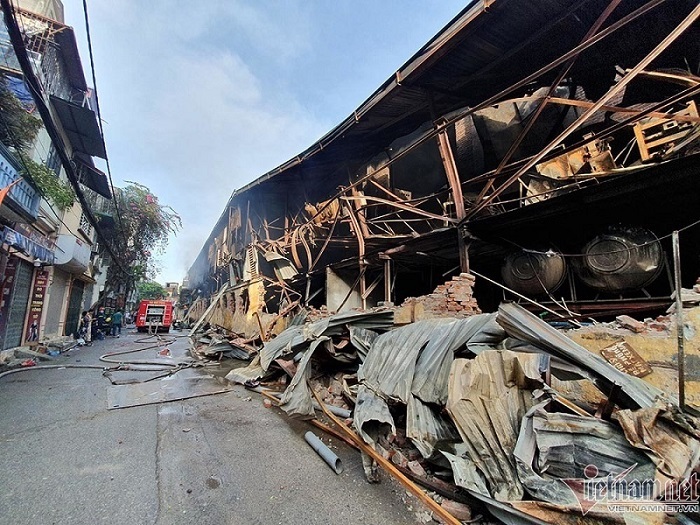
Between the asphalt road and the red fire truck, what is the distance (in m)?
17.3

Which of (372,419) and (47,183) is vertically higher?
(47,183)

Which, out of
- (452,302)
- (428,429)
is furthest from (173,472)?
(452,302)

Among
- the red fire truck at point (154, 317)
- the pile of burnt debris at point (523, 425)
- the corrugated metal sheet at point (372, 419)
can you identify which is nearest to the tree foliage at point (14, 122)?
the pile of burnt debris at point (523, 425)

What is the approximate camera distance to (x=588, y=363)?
2.24 meters

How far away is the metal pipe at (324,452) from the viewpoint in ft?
9.45

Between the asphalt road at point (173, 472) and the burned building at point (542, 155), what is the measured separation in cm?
332

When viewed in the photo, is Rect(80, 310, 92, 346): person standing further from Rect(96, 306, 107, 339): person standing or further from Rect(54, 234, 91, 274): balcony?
Rect(54, 234, 91, 274): balcony

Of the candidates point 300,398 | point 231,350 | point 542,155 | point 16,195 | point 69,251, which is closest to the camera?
point 542,155

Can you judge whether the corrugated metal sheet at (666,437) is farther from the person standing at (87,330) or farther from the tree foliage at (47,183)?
the person standing at (87,330)

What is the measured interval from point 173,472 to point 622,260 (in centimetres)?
640

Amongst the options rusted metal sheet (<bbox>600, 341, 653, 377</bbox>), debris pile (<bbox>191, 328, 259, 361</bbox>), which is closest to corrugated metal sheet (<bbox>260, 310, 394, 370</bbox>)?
rusted metal sheet (<bbox>600, 341, 653, 377</bbox>)

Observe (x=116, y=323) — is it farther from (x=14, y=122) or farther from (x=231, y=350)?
(x=14, y=122)

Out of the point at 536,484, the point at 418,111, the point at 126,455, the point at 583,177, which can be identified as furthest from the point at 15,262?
the point at 583,177

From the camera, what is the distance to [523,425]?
82.0 inches
